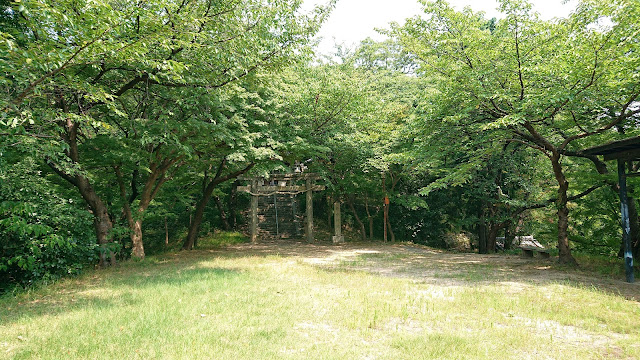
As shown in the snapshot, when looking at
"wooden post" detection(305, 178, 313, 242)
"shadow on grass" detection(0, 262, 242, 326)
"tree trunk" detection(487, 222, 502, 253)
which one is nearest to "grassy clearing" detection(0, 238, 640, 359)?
"shadow on grass" detection(0, 262, 242, 326)

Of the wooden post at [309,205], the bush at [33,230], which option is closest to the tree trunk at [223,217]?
the wooden post at [309,205]

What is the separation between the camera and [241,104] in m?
11.0

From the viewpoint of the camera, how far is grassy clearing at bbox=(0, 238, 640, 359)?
3.59m

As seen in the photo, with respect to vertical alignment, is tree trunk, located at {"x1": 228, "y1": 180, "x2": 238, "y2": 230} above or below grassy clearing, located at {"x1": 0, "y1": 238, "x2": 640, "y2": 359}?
above

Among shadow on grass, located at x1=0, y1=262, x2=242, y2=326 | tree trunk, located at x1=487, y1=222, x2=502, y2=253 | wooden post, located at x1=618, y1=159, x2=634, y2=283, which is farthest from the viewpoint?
tree trunk, located at x1=487, y1=222, x2=502, y2=253

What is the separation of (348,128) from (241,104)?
4.69m

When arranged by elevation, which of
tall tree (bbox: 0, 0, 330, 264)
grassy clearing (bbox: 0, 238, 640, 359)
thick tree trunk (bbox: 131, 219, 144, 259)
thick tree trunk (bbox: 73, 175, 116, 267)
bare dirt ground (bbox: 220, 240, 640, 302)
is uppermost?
tall tree (bbox: 0, 0, 330, 264)

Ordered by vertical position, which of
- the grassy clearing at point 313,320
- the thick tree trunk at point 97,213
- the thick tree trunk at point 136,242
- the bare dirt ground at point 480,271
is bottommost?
the bare dirt ground at point 480,271

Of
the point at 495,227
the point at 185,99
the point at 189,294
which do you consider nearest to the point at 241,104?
the point at 185,99

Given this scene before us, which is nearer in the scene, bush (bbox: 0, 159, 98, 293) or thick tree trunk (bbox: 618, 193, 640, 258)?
bush (bbox: 0, 159, 98, 293)

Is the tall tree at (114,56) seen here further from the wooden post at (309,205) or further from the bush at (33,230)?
the wooden post at (309,205)

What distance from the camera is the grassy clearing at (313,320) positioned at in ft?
11.8

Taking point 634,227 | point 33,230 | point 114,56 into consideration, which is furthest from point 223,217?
point 634,227

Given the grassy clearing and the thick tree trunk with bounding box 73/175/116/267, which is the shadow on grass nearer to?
the grassy clearing
